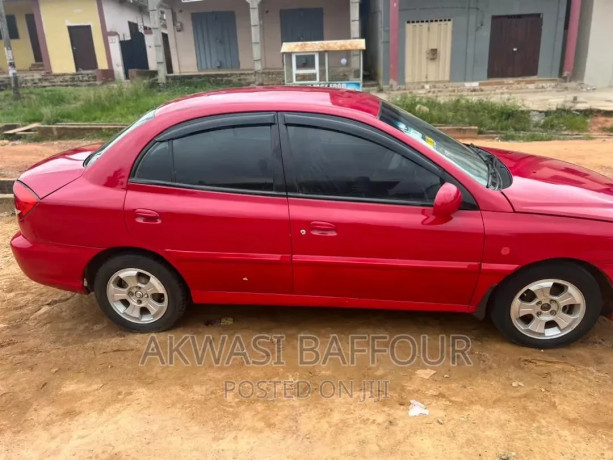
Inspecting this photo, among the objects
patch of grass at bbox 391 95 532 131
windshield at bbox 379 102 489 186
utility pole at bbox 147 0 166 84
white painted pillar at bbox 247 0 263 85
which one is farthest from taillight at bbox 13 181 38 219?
utility pole at bbox 147 0 166 84

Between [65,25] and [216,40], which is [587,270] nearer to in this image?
[216,40]

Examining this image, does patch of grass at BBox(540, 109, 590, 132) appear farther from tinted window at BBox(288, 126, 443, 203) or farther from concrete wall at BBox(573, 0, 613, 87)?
tinted window at BBox(288, 126, 443, 203)

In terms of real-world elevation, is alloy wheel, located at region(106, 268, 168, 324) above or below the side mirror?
below

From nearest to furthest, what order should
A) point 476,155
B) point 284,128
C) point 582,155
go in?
point 284,128 < point 476,155 < point 582,155

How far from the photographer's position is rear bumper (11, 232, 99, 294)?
11.4ft

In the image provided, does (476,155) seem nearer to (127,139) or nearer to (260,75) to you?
(127,139)

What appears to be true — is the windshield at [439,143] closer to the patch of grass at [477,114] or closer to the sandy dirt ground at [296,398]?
the sandy dirt ground at [296,398]

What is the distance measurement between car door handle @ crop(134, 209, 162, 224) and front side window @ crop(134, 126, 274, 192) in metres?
0.22

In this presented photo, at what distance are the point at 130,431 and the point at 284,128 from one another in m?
1.97

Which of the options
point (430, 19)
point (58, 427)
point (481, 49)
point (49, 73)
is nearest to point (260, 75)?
point (430, 19)

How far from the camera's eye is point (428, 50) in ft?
58.6

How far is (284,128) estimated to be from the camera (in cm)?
324

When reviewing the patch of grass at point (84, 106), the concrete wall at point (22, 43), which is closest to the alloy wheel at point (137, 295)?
the patch of grass at point (84, 106)

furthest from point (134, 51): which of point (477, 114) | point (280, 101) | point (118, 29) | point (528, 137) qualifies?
point (280, 101)
